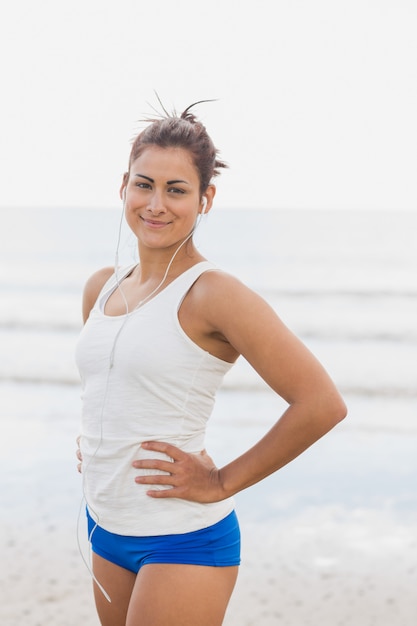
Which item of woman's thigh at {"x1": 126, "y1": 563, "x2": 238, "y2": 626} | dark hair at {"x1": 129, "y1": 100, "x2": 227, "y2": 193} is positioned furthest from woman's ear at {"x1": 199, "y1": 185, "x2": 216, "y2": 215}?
woman's thigh at {"x1": 126, "y1": 563, "x2": 238, "y2": 626}

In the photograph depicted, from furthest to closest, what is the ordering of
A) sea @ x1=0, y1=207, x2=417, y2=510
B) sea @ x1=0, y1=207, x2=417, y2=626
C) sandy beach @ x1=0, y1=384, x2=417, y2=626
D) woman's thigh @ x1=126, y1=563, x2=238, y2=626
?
sea @ x1=0, y1=207, x2=417, y2=510 < sea @ x1=0, y1=207, x2=417, y2=626 < sandy beach @ x1=0, y1=384, x2=417, y2=626 < woman's thigh @ x1=126, y1=563, x2=238, y2=626

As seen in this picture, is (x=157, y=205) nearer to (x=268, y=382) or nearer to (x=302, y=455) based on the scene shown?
(x=268, y=382)

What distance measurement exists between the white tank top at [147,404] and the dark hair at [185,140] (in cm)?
29

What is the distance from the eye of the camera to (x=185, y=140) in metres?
2.04

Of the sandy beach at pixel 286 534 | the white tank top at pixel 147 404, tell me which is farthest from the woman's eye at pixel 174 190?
the sandy beach at pixel 286 534

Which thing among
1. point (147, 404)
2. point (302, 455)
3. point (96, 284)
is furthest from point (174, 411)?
point (302, 455)

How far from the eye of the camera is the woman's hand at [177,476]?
1889 millimetres

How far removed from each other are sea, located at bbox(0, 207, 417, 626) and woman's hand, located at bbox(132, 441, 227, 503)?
31.8 inches

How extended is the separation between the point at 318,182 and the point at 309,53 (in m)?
9.69

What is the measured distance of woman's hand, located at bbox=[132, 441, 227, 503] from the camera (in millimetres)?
1889

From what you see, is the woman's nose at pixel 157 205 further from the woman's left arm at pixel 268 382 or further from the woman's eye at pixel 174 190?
the woman's left arm at pixel 268 382

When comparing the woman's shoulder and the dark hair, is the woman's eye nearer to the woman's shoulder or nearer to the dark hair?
the dark hair

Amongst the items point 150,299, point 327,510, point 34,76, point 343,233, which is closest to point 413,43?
point 343,233

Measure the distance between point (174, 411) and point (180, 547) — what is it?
1.10 ft
